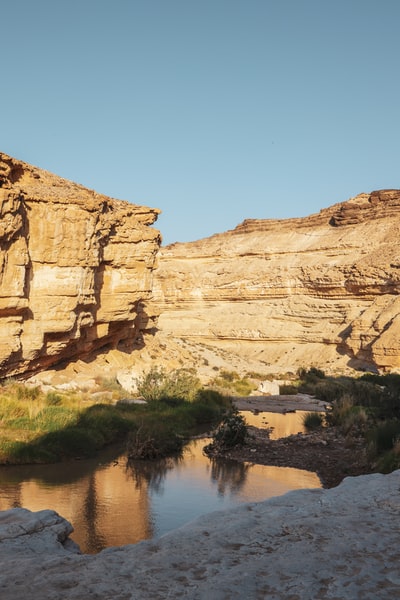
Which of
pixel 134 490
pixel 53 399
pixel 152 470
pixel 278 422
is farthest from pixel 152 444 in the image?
pixel 278 422

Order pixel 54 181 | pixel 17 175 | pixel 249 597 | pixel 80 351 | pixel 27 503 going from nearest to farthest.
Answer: pixel 249 597 < pixel 27 503 < pixel 17 175 < pixel 54 181 < pixel 80 351

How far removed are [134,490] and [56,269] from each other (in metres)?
11.9

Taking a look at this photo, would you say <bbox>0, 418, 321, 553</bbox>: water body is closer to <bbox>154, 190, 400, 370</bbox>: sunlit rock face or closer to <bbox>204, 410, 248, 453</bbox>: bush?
<bbox>204, 410, 248, 453</bbox>: bush

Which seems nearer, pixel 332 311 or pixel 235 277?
pixel 332 311

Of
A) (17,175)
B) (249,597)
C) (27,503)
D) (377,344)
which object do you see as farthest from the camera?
(377,344)

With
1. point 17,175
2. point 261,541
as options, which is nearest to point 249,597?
point 261,541

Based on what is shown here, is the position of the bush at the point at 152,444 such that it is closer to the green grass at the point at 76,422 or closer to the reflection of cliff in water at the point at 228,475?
the green grass at the point at 76,422

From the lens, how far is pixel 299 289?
5006 centimetres

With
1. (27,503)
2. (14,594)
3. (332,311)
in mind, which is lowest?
(27,503)

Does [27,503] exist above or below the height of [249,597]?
below

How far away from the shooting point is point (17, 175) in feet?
67.8

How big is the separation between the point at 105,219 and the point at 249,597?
20.9 metres

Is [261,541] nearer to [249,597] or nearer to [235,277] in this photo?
[249,597]

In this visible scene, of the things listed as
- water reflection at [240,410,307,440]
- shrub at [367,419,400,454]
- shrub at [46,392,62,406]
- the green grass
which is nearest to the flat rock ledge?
shrub at [367,419,400,454]
